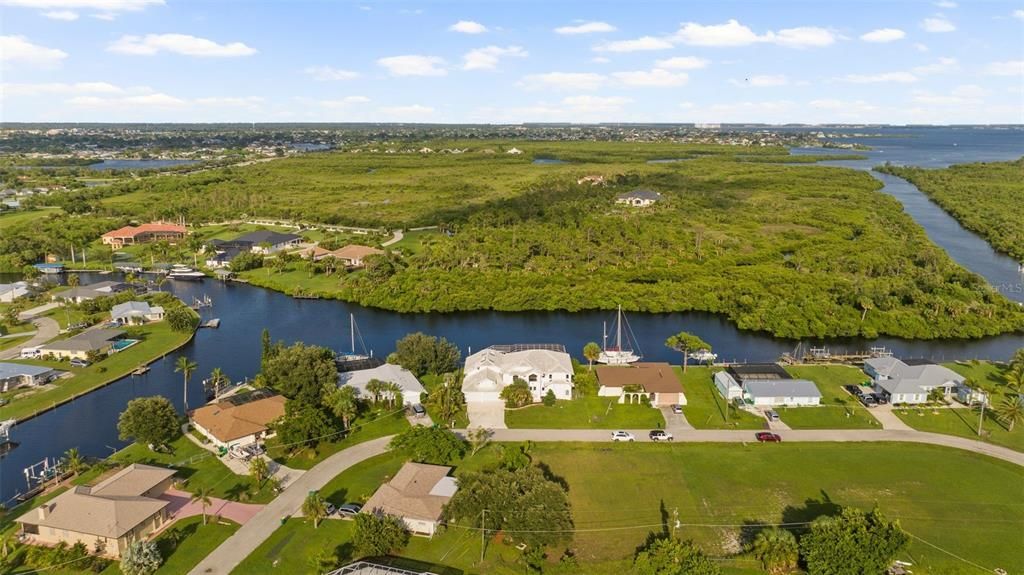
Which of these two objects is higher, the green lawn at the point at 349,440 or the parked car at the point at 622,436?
the parked car at the point at 622,436

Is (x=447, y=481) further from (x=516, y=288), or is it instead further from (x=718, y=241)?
(x=718, y=241)

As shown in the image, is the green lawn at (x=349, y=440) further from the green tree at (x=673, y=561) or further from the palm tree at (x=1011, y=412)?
the palm tree at (x=1011, y=412)

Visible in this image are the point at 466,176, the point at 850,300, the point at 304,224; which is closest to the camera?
the point at 850,300

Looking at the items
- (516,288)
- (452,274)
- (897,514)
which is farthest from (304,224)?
(897,514)

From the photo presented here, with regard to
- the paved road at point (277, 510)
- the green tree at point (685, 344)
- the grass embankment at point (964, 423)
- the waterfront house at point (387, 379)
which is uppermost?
the green tree at point (685, 344)

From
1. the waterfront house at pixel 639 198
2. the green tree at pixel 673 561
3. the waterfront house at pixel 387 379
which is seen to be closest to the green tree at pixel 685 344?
the waterfront house at pixel 387 379

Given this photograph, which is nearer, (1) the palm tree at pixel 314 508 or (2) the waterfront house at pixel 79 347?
(1) the palm tree at pixel 314 508

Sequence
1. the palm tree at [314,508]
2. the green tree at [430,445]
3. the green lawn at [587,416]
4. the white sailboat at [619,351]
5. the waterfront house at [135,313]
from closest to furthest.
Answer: the palm tree at [314,508] < the green tree at [430,445] < the green lawn at [587,416] < the white sailboat at [619,351] < the waterfront house at [135,313]
